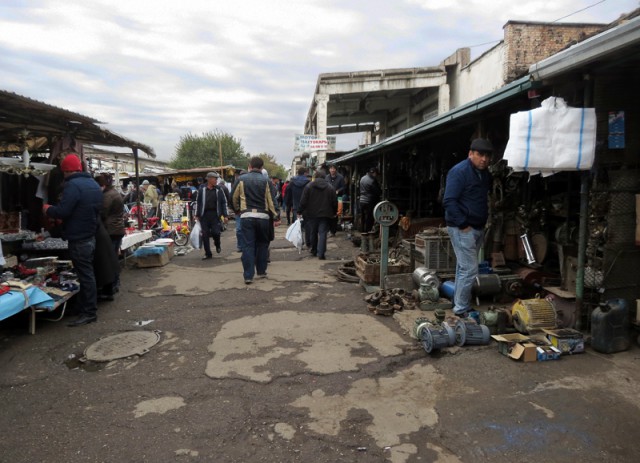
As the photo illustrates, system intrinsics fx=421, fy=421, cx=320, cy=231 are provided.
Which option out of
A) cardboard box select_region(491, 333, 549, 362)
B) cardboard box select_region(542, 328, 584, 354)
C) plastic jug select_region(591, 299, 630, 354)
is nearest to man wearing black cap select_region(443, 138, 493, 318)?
Result: cardboard box select_region(491, 333, 549, 362)

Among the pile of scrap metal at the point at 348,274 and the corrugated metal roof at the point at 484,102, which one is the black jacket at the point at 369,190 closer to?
the pile of scrap metal at the point at 348,274

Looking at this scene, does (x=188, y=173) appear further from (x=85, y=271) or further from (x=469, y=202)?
(x=469, y=202)

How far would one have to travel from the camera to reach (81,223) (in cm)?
538

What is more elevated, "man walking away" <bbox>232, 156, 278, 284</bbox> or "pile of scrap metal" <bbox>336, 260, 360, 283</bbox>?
"man walking away" <bbox>232, 156, 278, 284</bbox>

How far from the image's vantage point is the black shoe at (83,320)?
17.5ft

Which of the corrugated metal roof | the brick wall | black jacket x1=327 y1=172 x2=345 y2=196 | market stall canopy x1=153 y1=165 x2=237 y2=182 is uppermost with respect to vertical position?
the brick wall

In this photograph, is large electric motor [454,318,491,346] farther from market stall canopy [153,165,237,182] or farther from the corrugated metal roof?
market stall canopy [153,165,237,182]

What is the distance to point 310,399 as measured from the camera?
3443mm

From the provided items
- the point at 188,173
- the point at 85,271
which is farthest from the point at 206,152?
the point at 85,271

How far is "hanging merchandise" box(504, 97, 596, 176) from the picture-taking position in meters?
3.97

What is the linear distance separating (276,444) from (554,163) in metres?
3.48

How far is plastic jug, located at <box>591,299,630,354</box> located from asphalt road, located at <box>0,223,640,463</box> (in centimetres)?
11

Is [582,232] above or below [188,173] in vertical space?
below

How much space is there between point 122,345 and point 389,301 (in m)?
3.35
